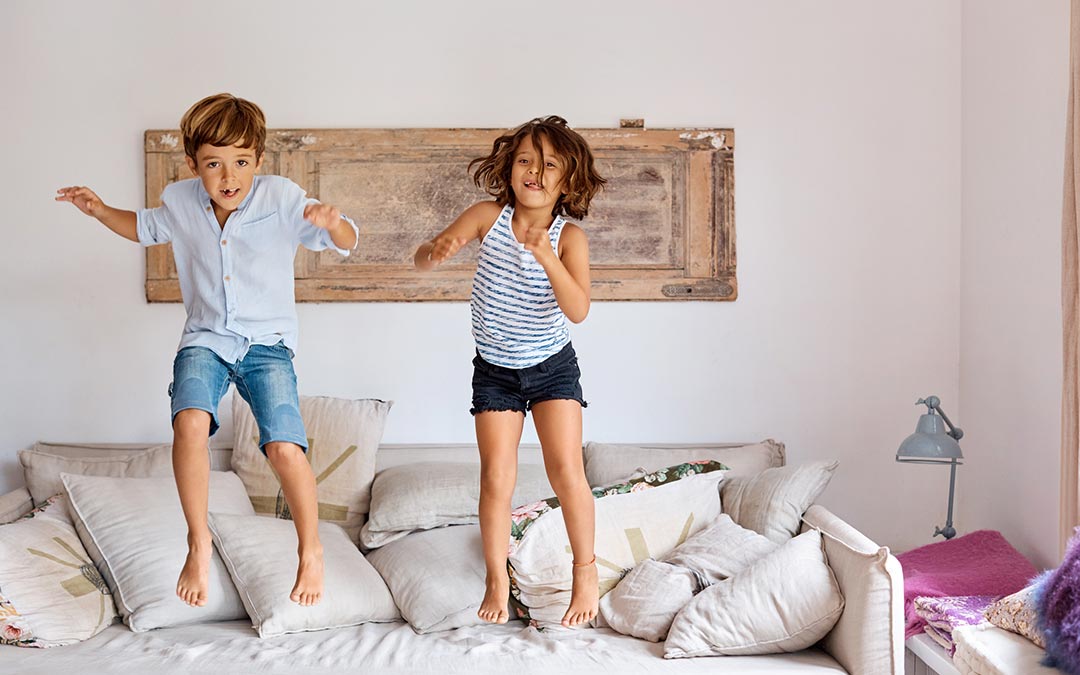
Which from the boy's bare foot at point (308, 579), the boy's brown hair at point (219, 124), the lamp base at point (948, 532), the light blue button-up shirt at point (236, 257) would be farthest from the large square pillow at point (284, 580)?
the lamp base at point (948, 532)

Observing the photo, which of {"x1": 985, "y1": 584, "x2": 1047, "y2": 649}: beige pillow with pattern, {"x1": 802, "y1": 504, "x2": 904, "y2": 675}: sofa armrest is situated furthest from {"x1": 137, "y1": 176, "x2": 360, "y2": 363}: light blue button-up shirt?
{"x1": 985, "y1": 584, "x2": 1047, "y2": 649}: beige pillow with pattern

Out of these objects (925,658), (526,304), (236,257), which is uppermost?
(236,257)

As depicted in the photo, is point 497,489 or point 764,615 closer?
point 497,489

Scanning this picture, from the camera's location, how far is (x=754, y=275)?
3.77m

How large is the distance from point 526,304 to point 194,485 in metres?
0.80

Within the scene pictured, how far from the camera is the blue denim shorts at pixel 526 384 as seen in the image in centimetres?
227

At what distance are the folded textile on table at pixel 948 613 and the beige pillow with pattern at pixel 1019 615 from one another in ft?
0.22

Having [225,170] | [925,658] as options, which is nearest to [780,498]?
[925,658]

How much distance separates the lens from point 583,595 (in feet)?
7.88

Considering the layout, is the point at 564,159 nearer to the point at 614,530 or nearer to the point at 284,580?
the point at 614,530

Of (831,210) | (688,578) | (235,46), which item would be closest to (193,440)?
(688,578)

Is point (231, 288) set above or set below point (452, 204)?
below

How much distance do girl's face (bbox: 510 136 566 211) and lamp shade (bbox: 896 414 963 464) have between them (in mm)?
1663

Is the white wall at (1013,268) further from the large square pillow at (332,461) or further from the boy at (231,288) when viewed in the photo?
the boy at (231,288)
